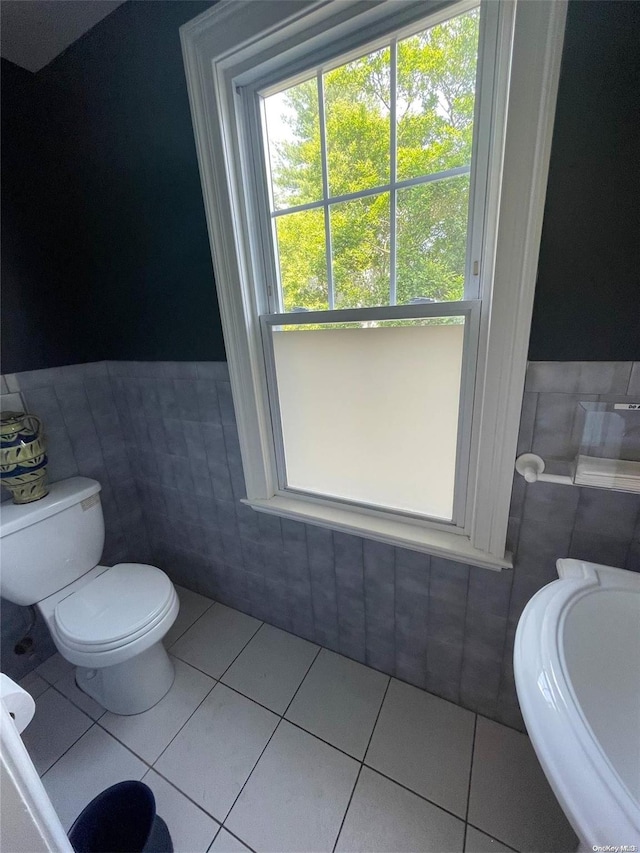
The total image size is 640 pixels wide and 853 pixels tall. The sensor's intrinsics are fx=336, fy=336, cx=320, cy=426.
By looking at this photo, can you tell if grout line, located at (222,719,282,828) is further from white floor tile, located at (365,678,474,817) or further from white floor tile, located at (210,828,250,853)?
white floor tile, located at (365,678,474,817)

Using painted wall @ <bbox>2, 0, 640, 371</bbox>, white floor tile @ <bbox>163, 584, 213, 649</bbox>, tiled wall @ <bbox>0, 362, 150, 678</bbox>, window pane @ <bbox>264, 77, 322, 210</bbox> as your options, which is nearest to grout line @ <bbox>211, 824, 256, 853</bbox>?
white floor tile @ <bbox>163, 584, 213, 649</bbox>

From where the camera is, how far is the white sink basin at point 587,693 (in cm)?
40

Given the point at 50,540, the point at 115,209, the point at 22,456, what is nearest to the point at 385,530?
the point at 50,540

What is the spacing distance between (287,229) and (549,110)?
2.33 feet

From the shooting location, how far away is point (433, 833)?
955 mm

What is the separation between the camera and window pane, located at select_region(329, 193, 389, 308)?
3.20ft

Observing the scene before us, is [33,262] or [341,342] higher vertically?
[33,262]

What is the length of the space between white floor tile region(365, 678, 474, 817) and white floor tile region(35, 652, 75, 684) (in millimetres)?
1327

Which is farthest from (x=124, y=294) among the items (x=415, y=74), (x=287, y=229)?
(x=415, y=74)

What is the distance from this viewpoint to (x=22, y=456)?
49.1 inches

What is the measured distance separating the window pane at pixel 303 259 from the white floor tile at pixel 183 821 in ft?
5.27

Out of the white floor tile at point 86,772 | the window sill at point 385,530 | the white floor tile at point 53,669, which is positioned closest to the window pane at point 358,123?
the window sill at point 385,530

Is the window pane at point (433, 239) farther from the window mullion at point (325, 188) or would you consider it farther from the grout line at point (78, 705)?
the grout line at point (78, 705)

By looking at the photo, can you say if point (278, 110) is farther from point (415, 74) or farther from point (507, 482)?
point (507, 482)
